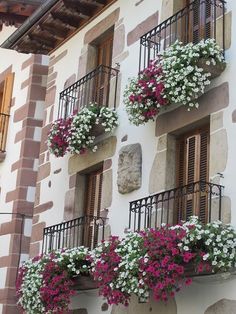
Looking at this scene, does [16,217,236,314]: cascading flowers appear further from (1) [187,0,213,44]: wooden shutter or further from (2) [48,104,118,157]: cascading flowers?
(1) [187,0,213,44]: wooden shutter

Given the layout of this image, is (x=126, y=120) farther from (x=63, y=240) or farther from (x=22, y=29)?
(x=22, y=29)

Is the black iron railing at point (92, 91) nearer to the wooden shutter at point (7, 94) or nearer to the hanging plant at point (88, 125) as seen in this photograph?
the hanging plant at point (88, 125)

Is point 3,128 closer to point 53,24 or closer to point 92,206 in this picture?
point 53,24

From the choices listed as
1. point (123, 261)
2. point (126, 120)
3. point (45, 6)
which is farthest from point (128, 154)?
point (45, 6)

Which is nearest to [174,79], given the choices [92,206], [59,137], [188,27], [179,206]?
[188,27]

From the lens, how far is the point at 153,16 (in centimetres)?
877

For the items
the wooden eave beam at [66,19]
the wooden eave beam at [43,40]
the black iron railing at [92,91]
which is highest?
the wooden eave beam at [66,19]

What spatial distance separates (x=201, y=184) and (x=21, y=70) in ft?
21.1

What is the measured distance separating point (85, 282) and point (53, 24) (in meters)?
4.38

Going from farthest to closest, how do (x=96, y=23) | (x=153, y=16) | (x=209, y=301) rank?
(x=96, y=23) → (x=153, y=16) → (x=209, y=301)

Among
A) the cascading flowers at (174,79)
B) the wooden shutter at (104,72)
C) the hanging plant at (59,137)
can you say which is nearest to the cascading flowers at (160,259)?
the cascading flowers at (174,79)

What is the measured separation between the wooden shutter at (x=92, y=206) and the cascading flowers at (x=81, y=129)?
45 centimetres

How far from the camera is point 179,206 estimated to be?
24.2 feet

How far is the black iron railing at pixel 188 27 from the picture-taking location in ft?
24.6
